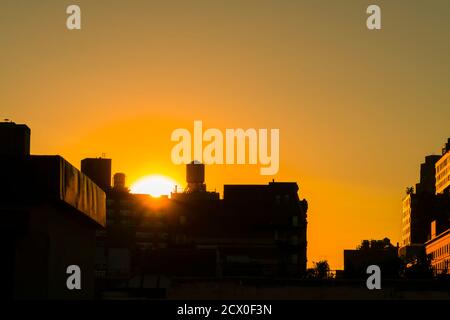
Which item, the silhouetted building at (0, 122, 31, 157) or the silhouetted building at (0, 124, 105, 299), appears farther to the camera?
the silhouetted building at (0, 122, 31, 157)

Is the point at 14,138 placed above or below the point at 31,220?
above

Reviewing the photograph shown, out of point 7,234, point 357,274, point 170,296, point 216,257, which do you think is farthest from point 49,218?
point 357,274

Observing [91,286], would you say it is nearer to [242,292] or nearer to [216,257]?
[242,292]

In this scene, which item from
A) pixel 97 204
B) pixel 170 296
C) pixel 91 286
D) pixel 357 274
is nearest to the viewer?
pixel 97 204

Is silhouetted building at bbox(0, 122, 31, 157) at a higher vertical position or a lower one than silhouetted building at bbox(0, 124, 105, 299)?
higher

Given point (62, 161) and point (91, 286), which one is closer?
point (62, 161)

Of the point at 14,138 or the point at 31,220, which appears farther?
the point at 14,138

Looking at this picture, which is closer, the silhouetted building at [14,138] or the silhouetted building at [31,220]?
the silhouetted building at [31,220]

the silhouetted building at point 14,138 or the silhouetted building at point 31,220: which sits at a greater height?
the silhouetted building at point 14,138

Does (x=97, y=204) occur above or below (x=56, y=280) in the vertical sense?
above
